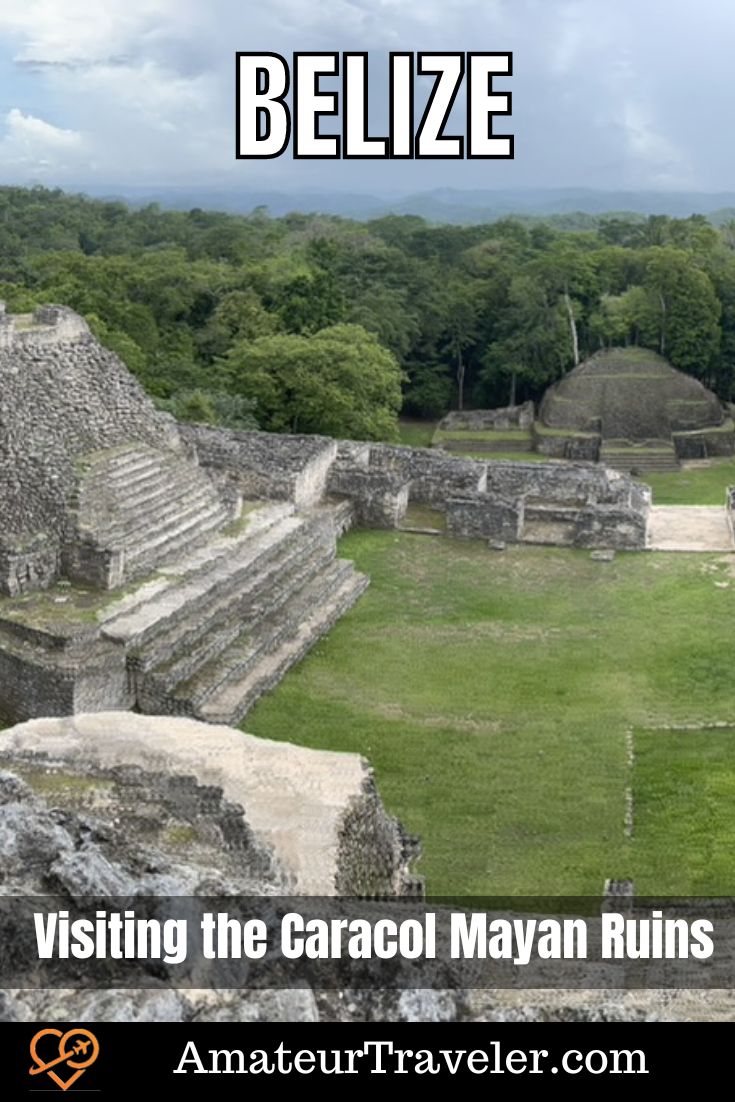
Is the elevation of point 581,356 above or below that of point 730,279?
below

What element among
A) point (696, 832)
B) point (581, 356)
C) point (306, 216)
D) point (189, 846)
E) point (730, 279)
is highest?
point (306, 216)

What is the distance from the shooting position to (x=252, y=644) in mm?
14672

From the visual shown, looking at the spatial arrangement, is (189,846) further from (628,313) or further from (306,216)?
(306,216)

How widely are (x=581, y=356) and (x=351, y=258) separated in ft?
30.5

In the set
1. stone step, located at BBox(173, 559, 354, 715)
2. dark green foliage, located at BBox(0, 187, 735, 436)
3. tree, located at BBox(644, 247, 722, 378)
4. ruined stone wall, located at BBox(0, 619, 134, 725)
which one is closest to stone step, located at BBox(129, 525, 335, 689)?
stone step, located at BBox(173, 559, 354, 715)

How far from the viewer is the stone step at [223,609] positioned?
13.5 metres

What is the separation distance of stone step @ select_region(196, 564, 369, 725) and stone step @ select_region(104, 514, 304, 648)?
937 millimetres

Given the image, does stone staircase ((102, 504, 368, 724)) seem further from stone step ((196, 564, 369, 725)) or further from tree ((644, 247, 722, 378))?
tree ((644, 247, 722, 378))

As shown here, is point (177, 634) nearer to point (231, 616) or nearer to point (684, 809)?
point (231, 616)

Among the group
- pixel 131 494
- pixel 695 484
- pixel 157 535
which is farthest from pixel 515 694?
pixel 695 484

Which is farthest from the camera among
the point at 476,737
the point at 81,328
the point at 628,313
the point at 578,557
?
the point at 628,313

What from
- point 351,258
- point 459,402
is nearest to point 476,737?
point 459,402

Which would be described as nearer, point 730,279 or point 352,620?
point 352,620

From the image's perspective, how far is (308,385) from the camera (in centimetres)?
2577
